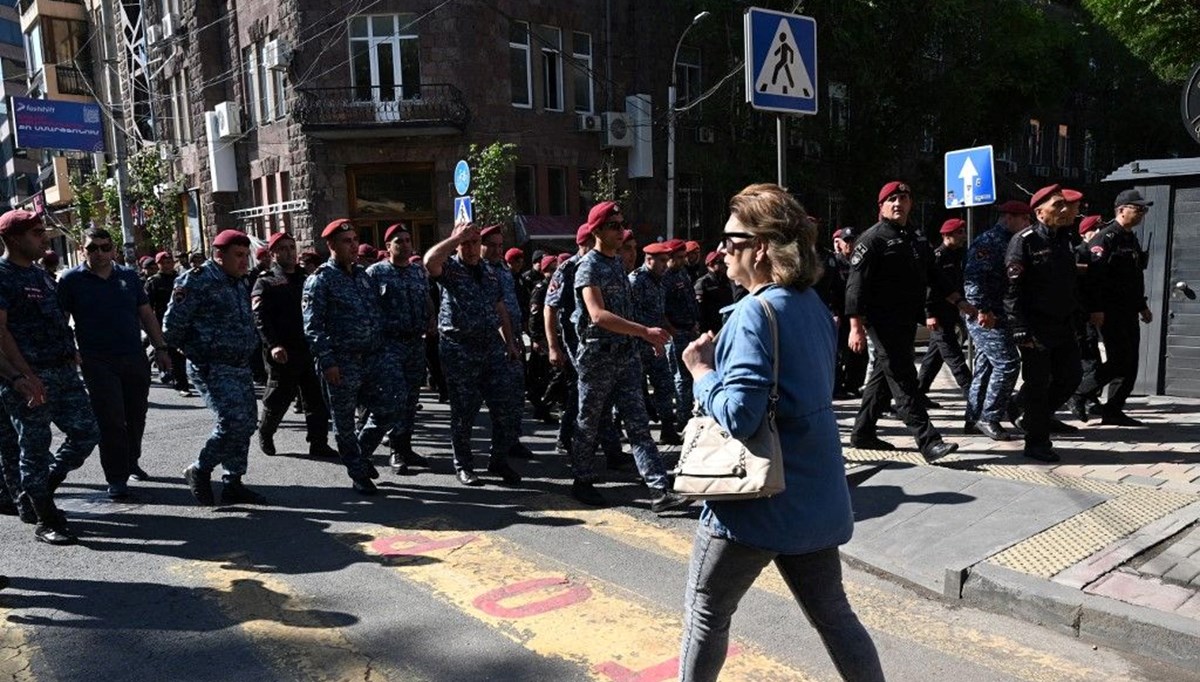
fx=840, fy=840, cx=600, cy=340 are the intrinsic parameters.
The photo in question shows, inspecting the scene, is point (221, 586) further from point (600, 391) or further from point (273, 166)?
point (273, 166)

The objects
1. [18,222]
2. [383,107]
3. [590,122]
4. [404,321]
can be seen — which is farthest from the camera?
[590,122]

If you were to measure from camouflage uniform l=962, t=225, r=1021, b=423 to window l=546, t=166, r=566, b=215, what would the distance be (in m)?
16.5

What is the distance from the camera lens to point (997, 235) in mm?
6988

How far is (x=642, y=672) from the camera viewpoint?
3412 mm

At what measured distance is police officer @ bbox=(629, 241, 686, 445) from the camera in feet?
23.6

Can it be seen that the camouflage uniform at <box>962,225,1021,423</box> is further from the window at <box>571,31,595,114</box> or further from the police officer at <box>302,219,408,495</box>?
the window at <box>571,31,595,114</box>

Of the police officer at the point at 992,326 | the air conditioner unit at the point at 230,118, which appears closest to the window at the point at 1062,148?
the air conditioner unit at the point at 230,118

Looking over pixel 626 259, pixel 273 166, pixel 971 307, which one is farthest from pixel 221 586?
pixel 273 166

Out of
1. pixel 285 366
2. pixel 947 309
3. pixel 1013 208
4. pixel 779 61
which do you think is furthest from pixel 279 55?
pixel 1013 208

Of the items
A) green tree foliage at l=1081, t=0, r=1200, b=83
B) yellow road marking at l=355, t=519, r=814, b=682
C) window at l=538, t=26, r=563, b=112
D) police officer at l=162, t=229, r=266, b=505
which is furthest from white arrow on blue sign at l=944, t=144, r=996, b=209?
window at l=538, t=26, r=563, b=112

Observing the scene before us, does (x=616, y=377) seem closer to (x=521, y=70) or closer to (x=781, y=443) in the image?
(x=781, y=443)

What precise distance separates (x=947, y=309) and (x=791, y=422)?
240 inches

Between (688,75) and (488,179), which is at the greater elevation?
(688,75)

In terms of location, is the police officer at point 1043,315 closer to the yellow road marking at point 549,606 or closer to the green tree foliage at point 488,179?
the yellow road marking at point 549,606
